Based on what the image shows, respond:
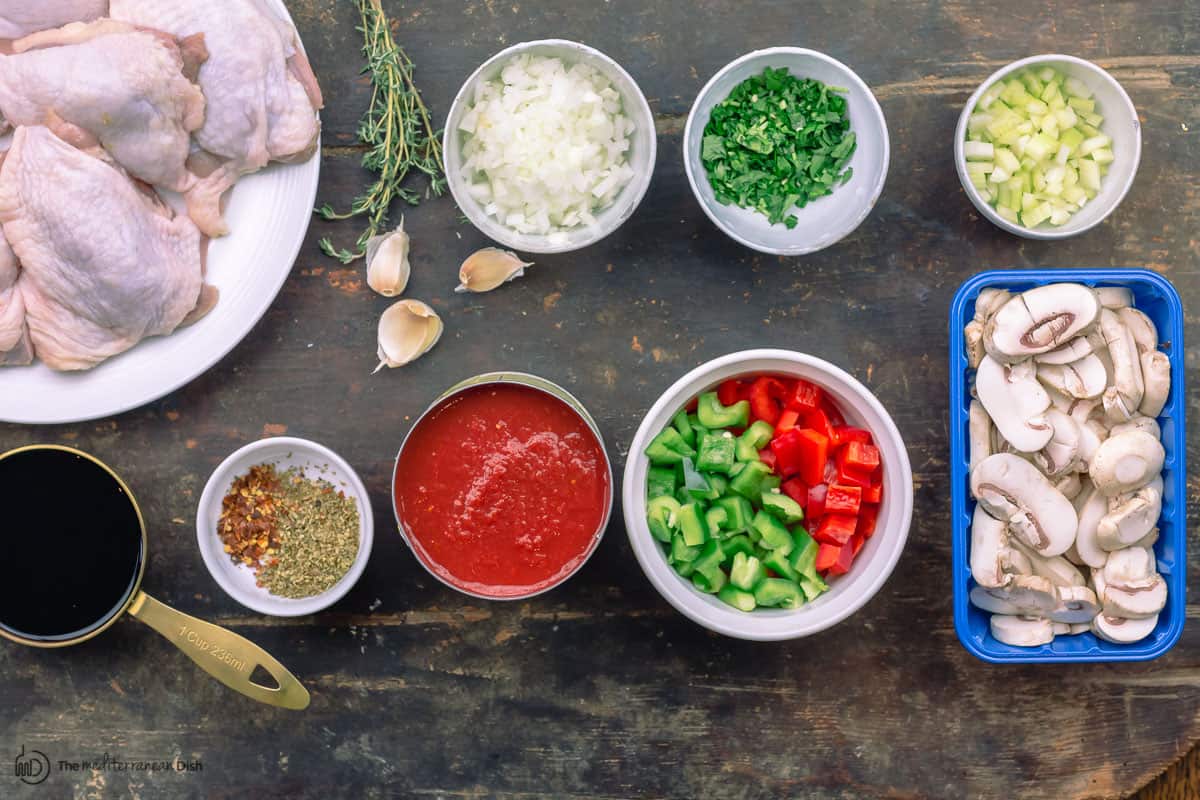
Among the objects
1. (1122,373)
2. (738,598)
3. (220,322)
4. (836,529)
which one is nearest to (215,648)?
(220,322)

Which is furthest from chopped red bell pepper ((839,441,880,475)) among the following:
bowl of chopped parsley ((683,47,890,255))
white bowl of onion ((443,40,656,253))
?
white bowl of onion ((443,40,656,253))

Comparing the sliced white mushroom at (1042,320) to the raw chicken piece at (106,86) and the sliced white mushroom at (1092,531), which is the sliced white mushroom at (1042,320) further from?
the raw chicken piece at (106,86)

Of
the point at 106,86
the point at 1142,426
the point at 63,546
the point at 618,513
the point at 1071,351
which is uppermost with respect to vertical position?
the point at 106,86

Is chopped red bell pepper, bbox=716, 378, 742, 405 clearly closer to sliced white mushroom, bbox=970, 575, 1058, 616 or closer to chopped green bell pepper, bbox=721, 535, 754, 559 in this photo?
chopped green bell pepper, bbox=721, 535, 754, 559

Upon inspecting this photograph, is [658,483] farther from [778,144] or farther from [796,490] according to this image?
[778,144]

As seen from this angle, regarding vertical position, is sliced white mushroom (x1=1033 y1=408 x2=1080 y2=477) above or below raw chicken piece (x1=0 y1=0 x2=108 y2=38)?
below

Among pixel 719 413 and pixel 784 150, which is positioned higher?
pixel 784 150
